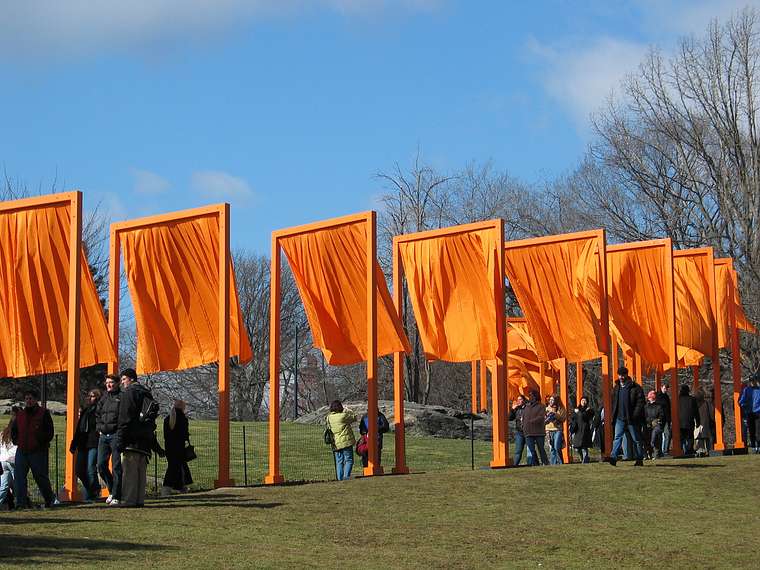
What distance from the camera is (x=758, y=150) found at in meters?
44.6

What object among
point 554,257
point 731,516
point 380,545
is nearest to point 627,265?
point 554,257

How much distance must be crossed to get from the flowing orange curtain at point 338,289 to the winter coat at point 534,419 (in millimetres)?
3771

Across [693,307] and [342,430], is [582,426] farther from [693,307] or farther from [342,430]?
[342,430]

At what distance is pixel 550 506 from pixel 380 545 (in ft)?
14.6

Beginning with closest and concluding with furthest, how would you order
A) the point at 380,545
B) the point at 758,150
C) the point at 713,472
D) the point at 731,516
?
the point at 380,545
the point at 731,516
the point at 713,472
the point at 758,150

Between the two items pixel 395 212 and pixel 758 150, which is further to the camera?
pixel 395 212

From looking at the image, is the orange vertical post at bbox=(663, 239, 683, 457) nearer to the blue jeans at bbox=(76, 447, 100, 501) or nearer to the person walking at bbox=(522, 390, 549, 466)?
the person walking at bbox=(522, 390, 549, 466)

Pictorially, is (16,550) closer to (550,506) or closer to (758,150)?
(550,506)

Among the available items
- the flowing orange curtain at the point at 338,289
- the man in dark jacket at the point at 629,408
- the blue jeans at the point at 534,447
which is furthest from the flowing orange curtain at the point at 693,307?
the flowing orange curtain at the point at 338,289

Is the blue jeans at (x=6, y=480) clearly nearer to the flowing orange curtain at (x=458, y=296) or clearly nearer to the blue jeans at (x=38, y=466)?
the blue jeans at (x=38, y=466)

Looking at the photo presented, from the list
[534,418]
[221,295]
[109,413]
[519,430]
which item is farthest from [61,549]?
[519,430]

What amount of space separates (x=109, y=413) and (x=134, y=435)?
1.88ft

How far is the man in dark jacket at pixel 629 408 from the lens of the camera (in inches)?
880

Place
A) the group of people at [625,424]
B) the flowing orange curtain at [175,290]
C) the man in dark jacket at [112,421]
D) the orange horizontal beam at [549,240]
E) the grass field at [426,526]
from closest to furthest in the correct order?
the grass field at [426,526], the man in dark jacket at [112,421], the flowing orange curtain at [175,290], the group of people at [625,424], the orange horizontal beam at [549,240]
